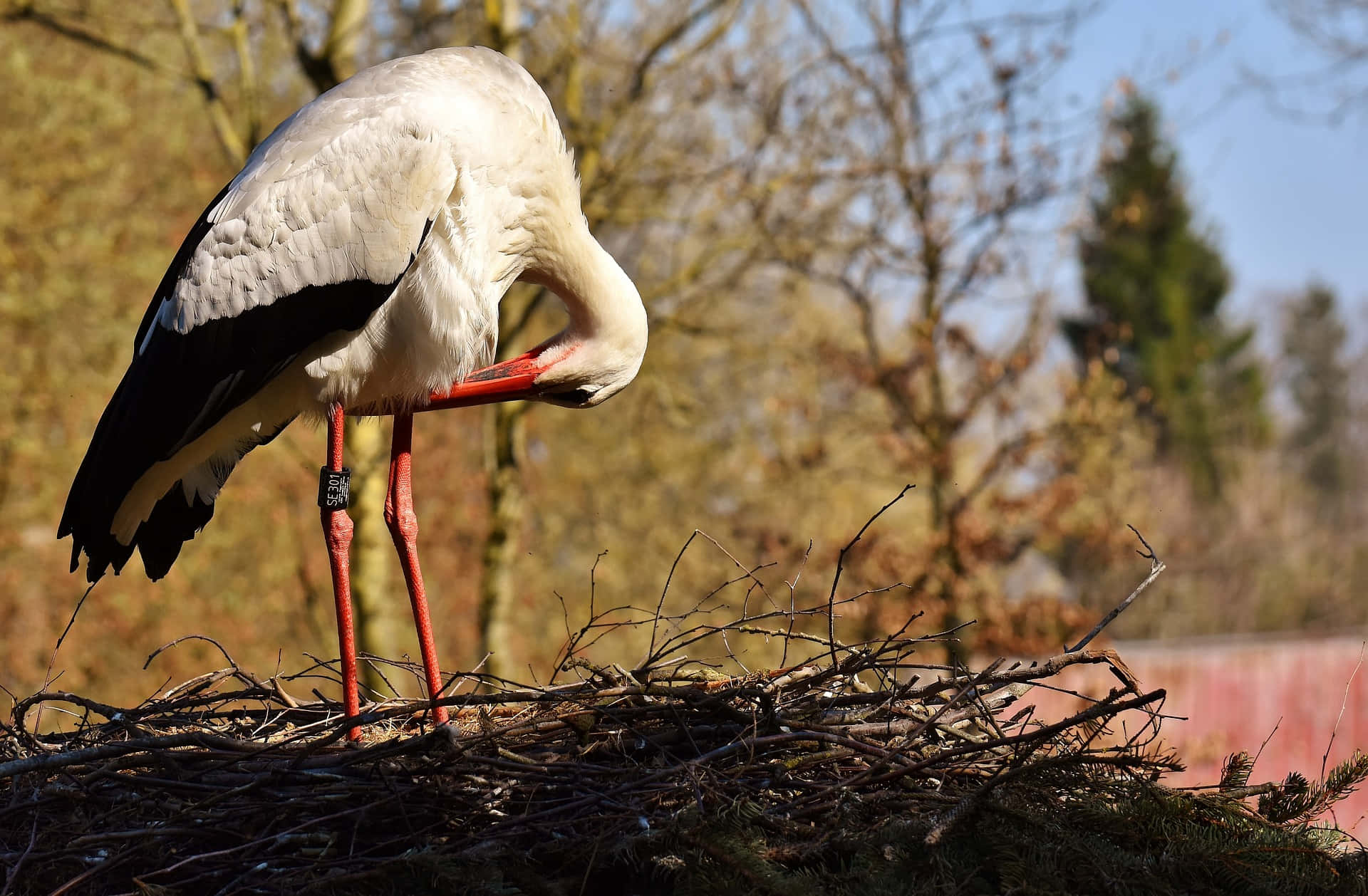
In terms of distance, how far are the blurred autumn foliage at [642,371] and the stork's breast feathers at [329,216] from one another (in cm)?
388

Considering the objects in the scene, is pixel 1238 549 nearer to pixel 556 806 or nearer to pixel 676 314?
pixel 676 314

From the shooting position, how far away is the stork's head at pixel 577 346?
437 cm

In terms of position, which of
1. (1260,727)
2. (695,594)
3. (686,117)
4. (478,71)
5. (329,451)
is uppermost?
(686,117)

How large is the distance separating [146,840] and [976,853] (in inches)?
71.7

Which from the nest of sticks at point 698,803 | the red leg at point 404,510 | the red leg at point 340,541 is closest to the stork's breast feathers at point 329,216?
the red leg at point 340,541

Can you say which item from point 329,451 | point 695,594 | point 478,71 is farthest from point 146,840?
point 695,594

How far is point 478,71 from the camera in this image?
430cm

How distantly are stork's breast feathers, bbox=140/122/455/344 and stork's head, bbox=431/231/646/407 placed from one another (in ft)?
1.79

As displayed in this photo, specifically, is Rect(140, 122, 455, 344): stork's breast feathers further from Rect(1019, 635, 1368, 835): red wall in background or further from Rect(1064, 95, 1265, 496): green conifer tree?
Rect(1064, 95, 1265, 496): green conifer tree

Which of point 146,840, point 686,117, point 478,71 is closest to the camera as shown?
point 146,840

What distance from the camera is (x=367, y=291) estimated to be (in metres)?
3.97

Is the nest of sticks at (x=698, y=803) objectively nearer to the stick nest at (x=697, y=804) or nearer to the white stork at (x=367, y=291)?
the stick nest at (x=697, y=804)

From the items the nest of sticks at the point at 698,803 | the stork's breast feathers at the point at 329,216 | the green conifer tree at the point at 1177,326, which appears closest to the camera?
the nest of sticks at the point at 698,803

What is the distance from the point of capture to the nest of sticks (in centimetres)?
259
